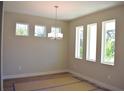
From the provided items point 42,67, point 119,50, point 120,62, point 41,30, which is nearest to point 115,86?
point 120,62

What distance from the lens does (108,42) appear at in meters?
4.36

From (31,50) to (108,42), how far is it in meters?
3.30

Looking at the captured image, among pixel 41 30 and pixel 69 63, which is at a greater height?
pixel 41 30

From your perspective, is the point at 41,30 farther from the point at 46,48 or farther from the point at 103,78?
the point at 103,78

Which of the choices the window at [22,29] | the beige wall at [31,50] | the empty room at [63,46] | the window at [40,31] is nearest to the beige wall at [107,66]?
the empty room at [63,46]

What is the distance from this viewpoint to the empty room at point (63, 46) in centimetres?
394

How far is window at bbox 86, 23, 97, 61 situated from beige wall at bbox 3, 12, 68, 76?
1.59 meters

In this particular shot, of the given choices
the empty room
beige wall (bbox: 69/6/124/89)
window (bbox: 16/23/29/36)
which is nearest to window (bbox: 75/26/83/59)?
the empty room

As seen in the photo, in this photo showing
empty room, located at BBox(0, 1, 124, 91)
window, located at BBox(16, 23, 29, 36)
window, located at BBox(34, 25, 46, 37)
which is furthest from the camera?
window, located at BBox(34, 25, 46, 37)

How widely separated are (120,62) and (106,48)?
800mm

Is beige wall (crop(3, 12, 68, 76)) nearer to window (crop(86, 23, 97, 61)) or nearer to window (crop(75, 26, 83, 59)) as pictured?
window (crop(75, 26, 83, 59))

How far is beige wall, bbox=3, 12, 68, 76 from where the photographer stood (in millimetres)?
5027

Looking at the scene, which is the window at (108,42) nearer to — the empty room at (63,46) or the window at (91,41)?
the empty room at (63,46)

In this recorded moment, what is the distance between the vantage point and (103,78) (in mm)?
4348
